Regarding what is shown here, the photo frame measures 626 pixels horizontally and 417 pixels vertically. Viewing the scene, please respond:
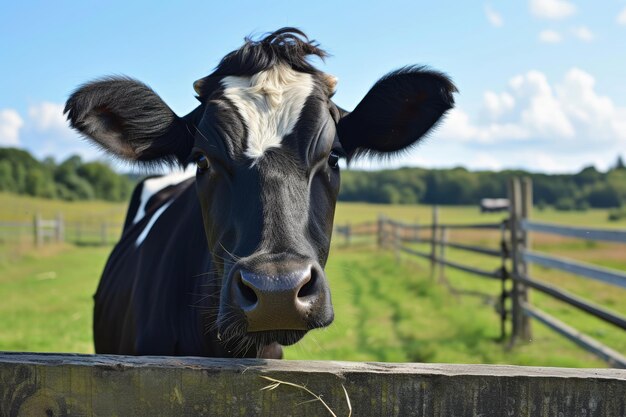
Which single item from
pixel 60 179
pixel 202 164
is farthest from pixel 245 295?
pixel 60 179

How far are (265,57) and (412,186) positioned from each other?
4228cm

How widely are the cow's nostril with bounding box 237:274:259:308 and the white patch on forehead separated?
0.61 m

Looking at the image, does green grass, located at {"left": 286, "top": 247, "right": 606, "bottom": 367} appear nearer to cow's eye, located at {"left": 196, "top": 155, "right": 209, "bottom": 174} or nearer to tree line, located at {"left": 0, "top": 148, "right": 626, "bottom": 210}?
cow's eye, located at {"left": 196, "top": 155, "right": 209, "bottom": 174}

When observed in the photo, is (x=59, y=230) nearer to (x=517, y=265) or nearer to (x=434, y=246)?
(x=434, y=246)

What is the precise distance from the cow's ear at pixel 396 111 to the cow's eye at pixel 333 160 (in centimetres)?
29

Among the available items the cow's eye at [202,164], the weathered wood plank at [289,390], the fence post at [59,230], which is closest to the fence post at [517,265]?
the cow's eye at [202,164]

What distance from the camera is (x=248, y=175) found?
2271 mm

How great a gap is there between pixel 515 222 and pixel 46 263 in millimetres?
17759

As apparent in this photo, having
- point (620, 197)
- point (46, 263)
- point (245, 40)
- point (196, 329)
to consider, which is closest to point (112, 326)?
point (196, 329)

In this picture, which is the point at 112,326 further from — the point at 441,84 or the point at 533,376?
the point at 533,376

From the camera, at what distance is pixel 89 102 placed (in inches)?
105

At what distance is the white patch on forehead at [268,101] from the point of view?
2.39 meters

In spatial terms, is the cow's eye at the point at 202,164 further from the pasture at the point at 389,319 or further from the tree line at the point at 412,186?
the tree line at the point at 412,186

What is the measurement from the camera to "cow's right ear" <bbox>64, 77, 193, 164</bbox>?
269 centimetres
